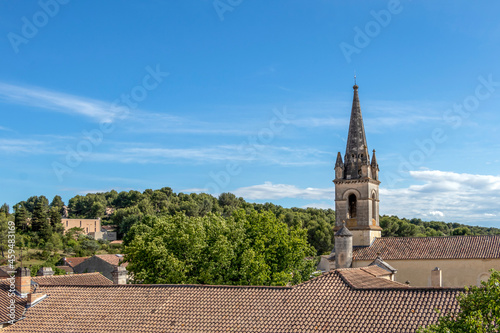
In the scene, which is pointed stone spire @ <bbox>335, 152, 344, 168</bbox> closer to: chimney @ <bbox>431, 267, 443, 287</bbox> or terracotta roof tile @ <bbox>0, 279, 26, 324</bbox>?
chimney @ <bbox>431, 267, 443, 287</bbox>

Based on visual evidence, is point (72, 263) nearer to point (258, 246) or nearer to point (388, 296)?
point (258, 246)

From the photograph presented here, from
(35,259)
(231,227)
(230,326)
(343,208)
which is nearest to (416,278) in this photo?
(343,208)

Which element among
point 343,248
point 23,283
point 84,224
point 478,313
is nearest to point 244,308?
point 478,313

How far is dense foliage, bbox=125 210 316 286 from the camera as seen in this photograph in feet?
102

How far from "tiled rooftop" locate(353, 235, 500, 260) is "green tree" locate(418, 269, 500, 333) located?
24017 millimetres

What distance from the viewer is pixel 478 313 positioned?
41.2ft

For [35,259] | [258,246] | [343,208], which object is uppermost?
[343,208]

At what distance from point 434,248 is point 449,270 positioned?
1.97 meters

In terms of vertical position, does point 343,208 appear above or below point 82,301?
above

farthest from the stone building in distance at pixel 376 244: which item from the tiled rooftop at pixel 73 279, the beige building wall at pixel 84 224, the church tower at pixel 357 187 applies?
the beige building wall at pixel 84 224

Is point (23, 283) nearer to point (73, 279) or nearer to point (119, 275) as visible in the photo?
point (73, 279)

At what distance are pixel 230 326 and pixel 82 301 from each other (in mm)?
7981

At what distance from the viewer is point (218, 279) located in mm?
31500

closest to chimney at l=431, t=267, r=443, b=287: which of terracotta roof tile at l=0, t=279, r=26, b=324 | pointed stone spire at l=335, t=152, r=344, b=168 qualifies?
pointed stone spire at l=335, t=152, r=344, b=168
